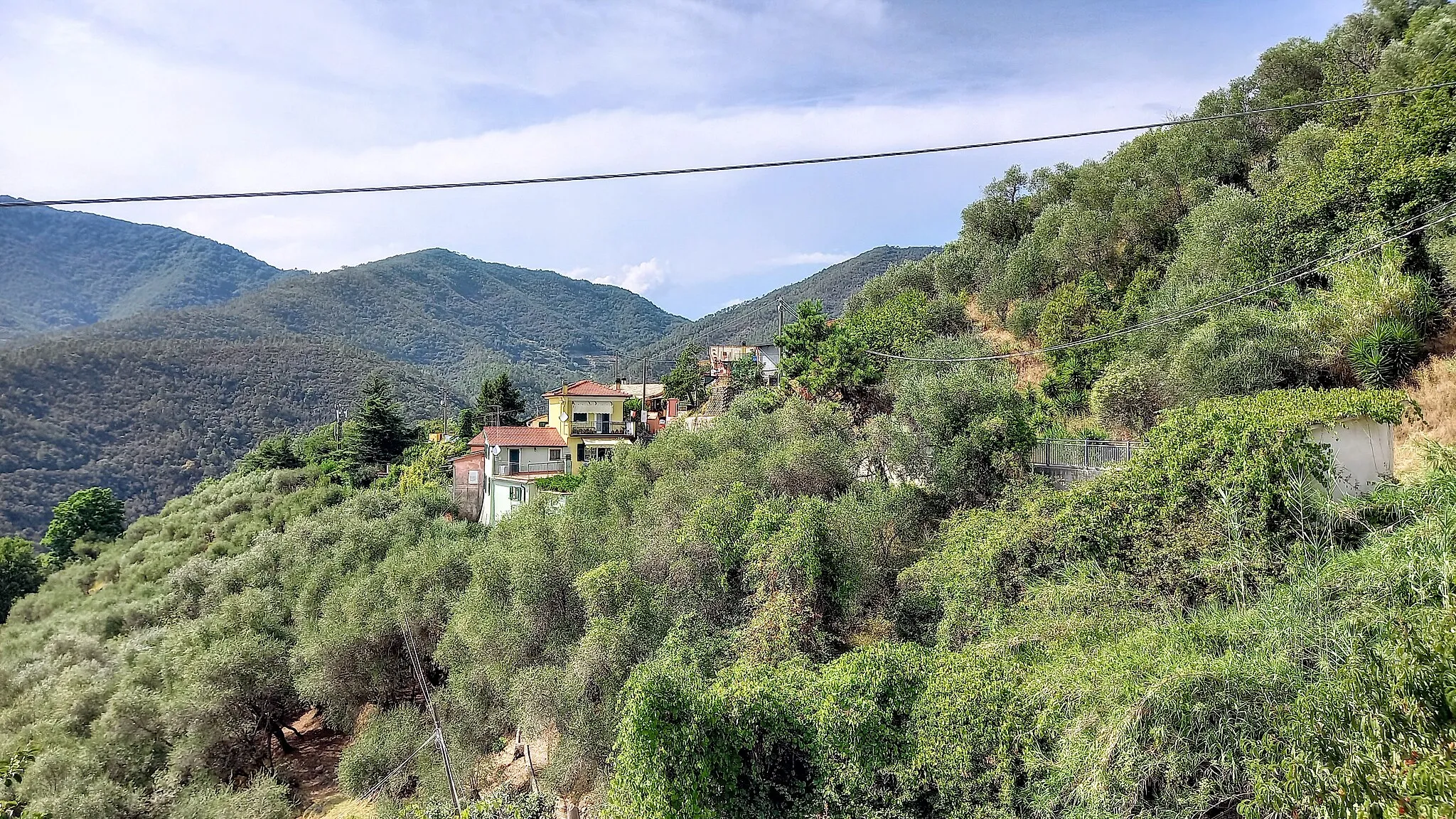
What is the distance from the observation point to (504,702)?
16828 millimetres

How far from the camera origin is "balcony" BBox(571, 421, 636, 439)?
36438 mm

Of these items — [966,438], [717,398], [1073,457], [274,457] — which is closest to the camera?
[966,438]

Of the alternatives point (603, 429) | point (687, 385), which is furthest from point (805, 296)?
point (603, 429)

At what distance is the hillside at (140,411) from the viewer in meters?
59.3

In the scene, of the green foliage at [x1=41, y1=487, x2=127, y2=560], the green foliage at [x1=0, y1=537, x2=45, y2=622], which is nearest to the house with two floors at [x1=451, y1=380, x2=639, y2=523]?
the green foliage at [x1=0, y1=537, x2=45, y2=622]

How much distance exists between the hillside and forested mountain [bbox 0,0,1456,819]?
122ft

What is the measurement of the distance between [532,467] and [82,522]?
1535 inches

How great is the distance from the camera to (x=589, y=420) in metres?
37.5

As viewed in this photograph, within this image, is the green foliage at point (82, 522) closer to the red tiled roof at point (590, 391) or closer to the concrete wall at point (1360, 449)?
the red tiled roof at point (590, 391)

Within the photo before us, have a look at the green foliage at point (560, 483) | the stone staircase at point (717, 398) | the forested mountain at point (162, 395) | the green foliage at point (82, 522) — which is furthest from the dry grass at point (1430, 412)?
the forested mountain at point (162, 395)

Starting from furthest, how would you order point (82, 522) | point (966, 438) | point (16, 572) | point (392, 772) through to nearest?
point (82, 522), point (16, 572), point (392, 772), point (966, 438)

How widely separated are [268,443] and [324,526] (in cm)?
3270

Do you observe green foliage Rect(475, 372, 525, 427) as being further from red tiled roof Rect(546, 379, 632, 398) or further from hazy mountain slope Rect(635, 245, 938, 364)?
hazy mountain slope Rect(635, 245, 938, 364)

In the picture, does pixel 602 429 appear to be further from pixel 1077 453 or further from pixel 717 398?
pixel 1077 453
